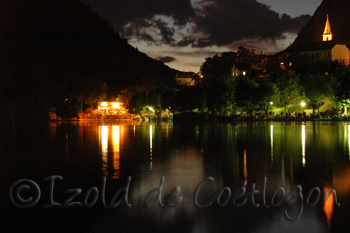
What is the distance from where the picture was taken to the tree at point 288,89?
90938 millimetres

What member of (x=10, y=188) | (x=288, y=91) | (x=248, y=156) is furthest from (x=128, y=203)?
(x=288, y=91)

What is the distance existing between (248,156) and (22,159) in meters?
10.3

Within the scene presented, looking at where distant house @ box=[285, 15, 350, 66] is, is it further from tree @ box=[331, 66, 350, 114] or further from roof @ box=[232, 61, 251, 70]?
tree @ box=[331, 66, 350, 114]

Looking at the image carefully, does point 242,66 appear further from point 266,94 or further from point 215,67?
point 266,94

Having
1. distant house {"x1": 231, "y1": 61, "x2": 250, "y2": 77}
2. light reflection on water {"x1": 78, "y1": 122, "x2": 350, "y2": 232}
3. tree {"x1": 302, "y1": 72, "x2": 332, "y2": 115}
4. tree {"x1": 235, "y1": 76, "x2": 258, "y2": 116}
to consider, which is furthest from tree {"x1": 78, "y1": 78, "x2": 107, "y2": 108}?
light reflection on water {"x1": 78, "y1": 122, "x2": 350, "y2": 232}

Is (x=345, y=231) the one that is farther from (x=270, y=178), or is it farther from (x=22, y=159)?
(x=22, y=159)

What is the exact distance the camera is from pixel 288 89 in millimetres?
91250

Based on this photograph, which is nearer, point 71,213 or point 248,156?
point 71,213

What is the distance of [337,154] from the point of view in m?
18.7

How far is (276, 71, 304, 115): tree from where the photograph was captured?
90938mm

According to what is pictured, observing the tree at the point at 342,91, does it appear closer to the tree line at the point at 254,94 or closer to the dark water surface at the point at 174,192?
the tree line at the point at 254,94

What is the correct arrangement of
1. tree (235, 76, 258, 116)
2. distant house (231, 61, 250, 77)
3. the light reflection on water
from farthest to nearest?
distant house (231, 61, 250, 77)
tree (235, 76, 258, 116)
the light reflection on water

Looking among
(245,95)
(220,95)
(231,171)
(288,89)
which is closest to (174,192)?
(231,171)

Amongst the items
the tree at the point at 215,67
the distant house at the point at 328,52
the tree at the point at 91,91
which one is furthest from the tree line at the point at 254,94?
the tree at the point at 91,91
